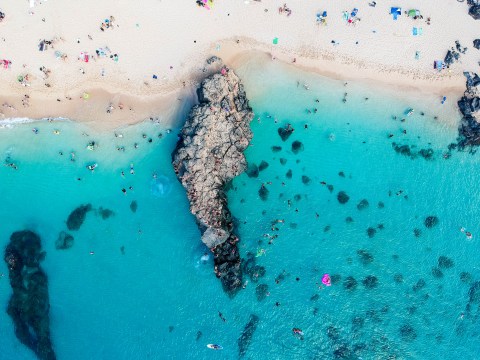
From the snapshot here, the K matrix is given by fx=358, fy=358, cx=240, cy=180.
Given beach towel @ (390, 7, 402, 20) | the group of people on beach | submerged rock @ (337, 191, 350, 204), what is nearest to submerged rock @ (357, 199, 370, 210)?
submerged rock @ (337, 191, 350, 204)

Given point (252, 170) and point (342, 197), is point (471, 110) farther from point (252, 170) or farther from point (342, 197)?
point (252, 170)

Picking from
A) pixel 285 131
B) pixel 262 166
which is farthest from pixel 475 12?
pixel 262 166

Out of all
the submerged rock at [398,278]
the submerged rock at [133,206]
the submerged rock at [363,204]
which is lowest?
the submerged rock at [398,278]

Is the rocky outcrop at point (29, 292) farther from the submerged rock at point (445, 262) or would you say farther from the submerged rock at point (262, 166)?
the submerged rock at point (445, 262)

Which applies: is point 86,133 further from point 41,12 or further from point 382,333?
point 382,333

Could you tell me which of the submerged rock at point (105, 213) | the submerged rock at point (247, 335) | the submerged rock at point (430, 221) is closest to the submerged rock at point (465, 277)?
the submerged rock at point (430, 221)
